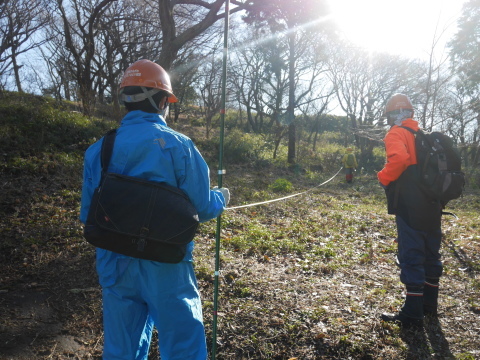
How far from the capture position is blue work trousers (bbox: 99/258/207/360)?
6.28 feet

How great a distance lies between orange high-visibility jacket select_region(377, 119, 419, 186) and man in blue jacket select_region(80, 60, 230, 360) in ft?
7.00

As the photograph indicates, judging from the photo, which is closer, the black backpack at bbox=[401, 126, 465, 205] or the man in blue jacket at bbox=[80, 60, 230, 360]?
the man in blue jacket at bbox=[80, 60, 230, 360]

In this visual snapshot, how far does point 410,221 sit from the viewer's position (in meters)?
3.40

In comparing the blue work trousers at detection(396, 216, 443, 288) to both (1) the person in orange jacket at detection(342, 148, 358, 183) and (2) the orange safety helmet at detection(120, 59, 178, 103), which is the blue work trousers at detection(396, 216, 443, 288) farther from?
(1) the person in orange jacket at detection(342, 148, 358, 183)

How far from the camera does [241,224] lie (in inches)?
280

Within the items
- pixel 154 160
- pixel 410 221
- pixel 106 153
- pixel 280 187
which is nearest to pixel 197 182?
pixel 154 160

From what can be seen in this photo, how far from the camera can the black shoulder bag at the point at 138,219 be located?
6.08ft

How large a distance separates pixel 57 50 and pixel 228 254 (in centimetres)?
2095

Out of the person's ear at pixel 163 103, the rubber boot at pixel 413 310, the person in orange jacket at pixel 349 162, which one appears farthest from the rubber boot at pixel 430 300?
the person in orange jacket at pixel 349 162

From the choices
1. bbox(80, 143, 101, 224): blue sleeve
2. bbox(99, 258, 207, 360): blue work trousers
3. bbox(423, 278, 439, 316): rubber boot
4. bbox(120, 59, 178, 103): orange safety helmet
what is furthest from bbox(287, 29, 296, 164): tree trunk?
bbox(99, 258, 207, 360): blue work trousers

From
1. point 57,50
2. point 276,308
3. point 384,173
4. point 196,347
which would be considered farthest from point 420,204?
point 57,50

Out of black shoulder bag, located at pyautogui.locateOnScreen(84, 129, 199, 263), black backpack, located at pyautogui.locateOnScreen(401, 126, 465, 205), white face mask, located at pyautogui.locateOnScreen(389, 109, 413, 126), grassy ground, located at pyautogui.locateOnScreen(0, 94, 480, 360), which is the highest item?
white face mask, located at pyautogui.locateOnScreen(389, 109, 413, 126)

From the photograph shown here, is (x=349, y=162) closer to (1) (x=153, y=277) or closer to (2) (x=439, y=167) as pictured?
Answer: (2) (x=439, y=167)

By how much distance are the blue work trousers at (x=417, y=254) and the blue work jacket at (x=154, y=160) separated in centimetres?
222
